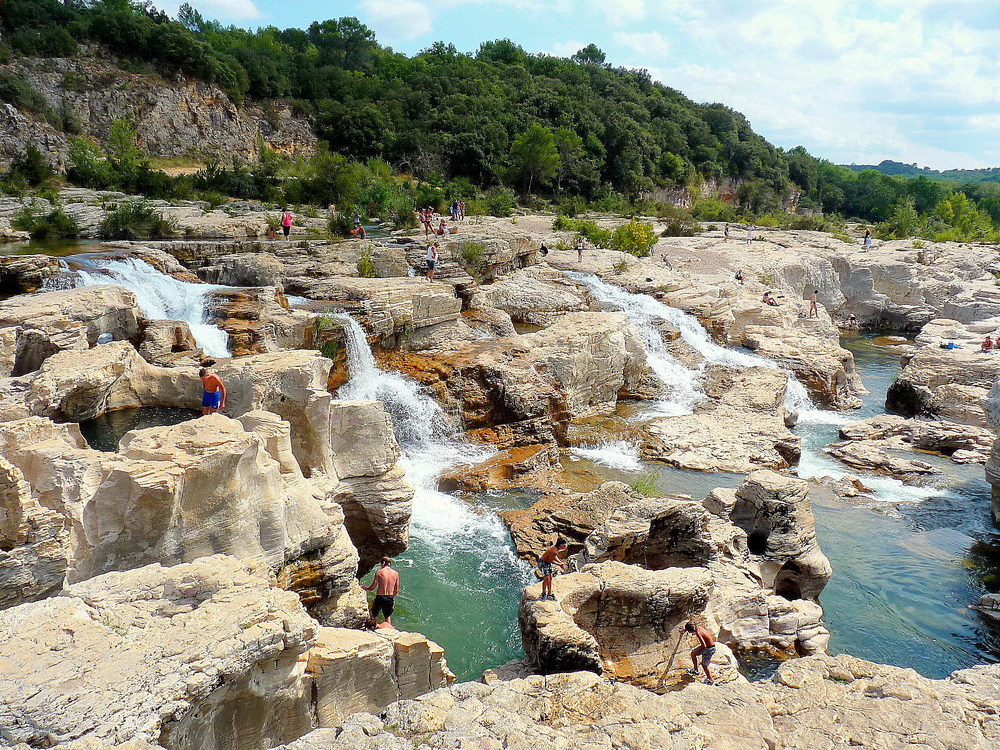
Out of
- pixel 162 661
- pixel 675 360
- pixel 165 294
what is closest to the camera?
pixel 162 661

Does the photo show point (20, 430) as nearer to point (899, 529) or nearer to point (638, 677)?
point (638, 677)

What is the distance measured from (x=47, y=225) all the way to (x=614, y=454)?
578 inches

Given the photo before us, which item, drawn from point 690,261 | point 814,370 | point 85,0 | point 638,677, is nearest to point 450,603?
point 638,677

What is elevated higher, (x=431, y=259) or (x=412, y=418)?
(x=431, y=259)

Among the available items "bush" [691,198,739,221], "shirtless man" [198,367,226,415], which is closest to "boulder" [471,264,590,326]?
"shirtless man" [198,367,226,415]

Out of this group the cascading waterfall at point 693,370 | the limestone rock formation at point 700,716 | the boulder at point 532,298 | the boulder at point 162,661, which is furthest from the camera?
the boulder at point 532,298

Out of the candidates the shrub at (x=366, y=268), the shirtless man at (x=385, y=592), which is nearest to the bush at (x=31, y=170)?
the shrub at (x=366, y=268)

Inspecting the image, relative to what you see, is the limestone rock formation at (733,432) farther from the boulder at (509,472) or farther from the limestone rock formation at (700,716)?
the limestone rock formation at (700,716)

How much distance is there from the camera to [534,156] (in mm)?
39469

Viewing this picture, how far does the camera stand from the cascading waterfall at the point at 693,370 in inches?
566

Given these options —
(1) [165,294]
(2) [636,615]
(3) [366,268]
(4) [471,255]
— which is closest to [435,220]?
(4) [471,255]

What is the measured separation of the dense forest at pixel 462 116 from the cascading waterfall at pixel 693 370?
11.3 meters

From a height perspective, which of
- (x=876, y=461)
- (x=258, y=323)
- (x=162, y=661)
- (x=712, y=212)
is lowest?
(x=876, y=461)

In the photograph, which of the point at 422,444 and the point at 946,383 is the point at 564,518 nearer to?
the point at 422,444
